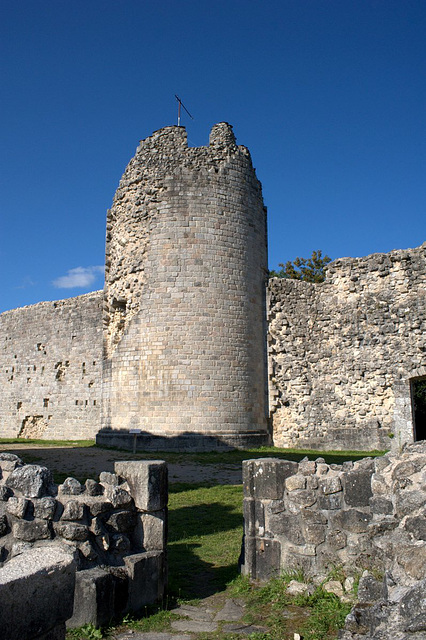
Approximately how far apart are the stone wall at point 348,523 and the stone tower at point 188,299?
410 inches

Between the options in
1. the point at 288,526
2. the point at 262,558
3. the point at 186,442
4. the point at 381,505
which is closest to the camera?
the point at 381,505

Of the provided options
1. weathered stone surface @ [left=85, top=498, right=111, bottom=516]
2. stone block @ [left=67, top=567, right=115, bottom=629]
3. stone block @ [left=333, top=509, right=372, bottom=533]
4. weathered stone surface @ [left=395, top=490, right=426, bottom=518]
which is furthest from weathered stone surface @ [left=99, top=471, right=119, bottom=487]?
weathered stone surface @ [left=395, top=490, right=426, bottom=518]

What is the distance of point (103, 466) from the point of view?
12078 mm

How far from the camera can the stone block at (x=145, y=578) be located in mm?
4422

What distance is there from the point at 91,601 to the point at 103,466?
832cm

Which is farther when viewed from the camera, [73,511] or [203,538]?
[203,538]

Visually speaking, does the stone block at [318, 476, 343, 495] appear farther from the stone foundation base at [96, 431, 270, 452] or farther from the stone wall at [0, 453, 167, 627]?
the stone foundation base at [96, 431, 270, 452]

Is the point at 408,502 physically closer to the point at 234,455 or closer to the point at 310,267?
the point at 234,455

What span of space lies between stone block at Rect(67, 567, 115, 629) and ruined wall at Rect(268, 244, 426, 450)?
41.8 ft

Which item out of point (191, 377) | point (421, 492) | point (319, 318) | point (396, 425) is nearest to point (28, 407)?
point (191, 377)

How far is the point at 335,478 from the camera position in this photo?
4.71 m

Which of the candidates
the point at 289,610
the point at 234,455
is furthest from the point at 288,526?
the point at 234,455

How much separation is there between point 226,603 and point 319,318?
14167 mm

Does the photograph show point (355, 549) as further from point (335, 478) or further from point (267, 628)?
point (267, 628)
